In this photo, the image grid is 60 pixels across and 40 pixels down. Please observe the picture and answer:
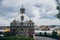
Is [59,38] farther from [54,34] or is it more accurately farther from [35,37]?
[35,37]

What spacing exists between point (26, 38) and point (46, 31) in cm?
102

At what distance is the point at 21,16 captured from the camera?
14227mm

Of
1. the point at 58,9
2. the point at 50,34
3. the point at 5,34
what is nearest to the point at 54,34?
the point at 50,34

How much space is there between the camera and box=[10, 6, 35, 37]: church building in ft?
45.6

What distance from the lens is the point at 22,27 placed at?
14609 mm

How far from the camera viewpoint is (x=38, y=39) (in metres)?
14.6

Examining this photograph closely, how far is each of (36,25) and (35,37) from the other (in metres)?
0.84

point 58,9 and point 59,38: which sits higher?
point 58,9

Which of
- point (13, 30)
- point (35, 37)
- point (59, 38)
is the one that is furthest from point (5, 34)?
point (59, 38)

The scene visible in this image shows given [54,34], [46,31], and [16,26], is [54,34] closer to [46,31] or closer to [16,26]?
[46,31]

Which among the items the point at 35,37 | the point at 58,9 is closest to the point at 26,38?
the point at 35,37

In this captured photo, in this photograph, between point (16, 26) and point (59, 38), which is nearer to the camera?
point (59, 38)

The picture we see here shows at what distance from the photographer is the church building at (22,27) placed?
13.9m

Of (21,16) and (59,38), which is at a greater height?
(21,16)
